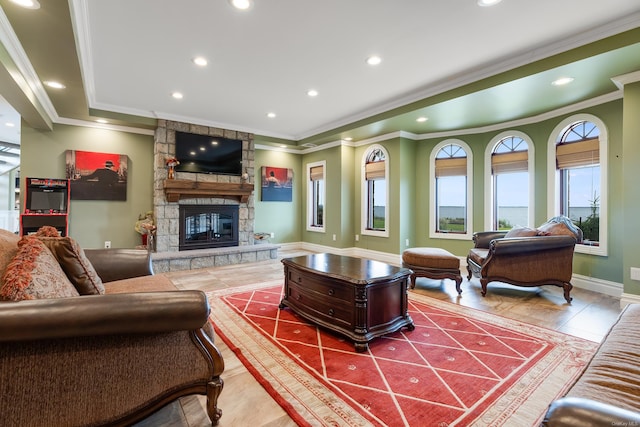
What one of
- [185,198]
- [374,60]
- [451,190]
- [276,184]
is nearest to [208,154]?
[185,198]

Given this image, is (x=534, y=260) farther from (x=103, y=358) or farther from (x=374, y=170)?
(x=103, y=358)

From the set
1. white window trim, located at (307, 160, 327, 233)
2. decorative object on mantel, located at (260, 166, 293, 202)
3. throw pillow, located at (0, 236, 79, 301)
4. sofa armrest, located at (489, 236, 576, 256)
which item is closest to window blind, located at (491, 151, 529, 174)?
sofa armrest, located at (489, 236, 576, 256)

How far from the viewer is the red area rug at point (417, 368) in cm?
156

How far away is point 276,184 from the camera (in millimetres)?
7176

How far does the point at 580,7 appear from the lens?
246cm

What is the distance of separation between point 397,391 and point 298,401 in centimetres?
58

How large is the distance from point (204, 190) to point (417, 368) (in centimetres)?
483

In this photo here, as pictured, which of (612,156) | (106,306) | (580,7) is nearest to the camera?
(106,306)

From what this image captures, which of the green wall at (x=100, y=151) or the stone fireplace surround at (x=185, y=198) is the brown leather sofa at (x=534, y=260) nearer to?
the stone fireplace surround at (x=185, y=198)

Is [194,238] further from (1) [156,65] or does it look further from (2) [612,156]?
(2) [612,156]

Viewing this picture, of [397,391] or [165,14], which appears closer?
[397,391]

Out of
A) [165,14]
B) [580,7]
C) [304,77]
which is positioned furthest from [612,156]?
[165,14]

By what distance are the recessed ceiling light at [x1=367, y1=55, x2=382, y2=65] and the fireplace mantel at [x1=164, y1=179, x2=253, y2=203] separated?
354cm

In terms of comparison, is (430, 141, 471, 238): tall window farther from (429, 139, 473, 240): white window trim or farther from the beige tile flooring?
the beige tile flooring
